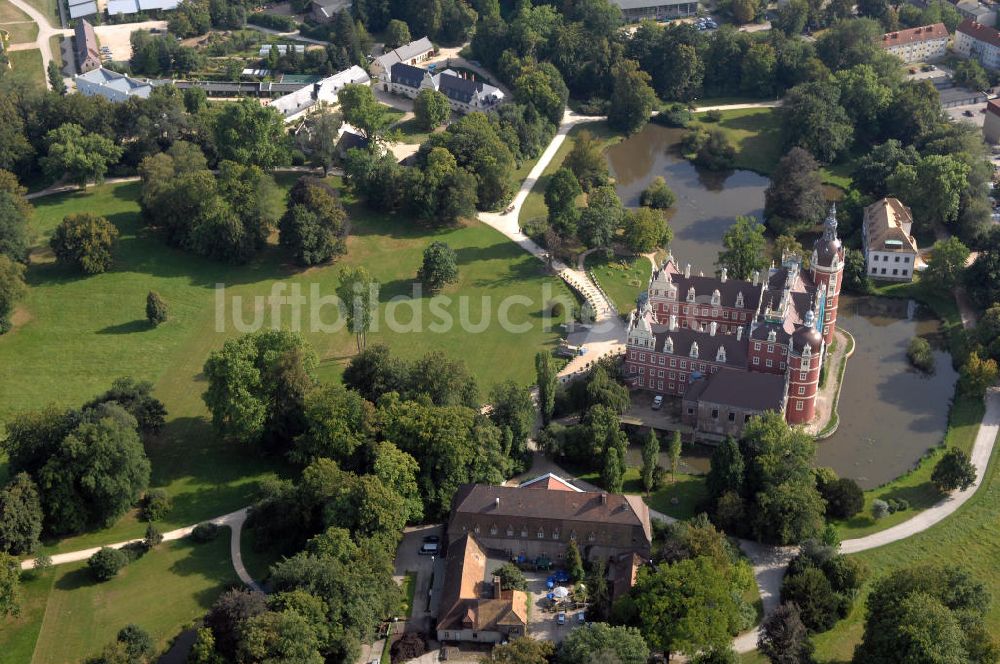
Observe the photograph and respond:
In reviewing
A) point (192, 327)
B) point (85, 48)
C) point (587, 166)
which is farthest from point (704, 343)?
point (85, 48)

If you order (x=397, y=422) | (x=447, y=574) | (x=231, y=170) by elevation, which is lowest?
(x=447, y=574)

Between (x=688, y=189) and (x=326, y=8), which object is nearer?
(x=688, y=189)

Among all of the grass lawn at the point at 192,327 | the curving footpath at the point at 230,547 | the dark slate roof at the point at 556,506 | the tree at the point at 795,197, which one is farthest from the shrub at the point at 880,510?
the tree at the point at 795,197

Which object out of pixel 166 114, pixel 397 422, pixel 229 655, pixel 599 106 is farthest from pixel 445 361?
pixel 599 106

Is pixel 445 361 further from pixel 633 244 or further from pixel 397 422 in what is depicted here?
pixel 633 244

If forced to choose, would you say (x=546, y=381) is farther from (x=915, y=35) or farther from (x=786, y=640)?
(x=915, y=35)

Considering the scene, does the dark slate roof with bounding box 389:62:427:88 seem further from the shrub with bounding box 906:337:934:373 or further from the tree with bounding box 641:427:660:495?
the tree with bounding box 641:427:660:495

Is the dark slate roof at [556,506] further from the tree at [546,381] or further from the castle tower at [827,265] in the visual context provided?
the castle tower at [827,265]
